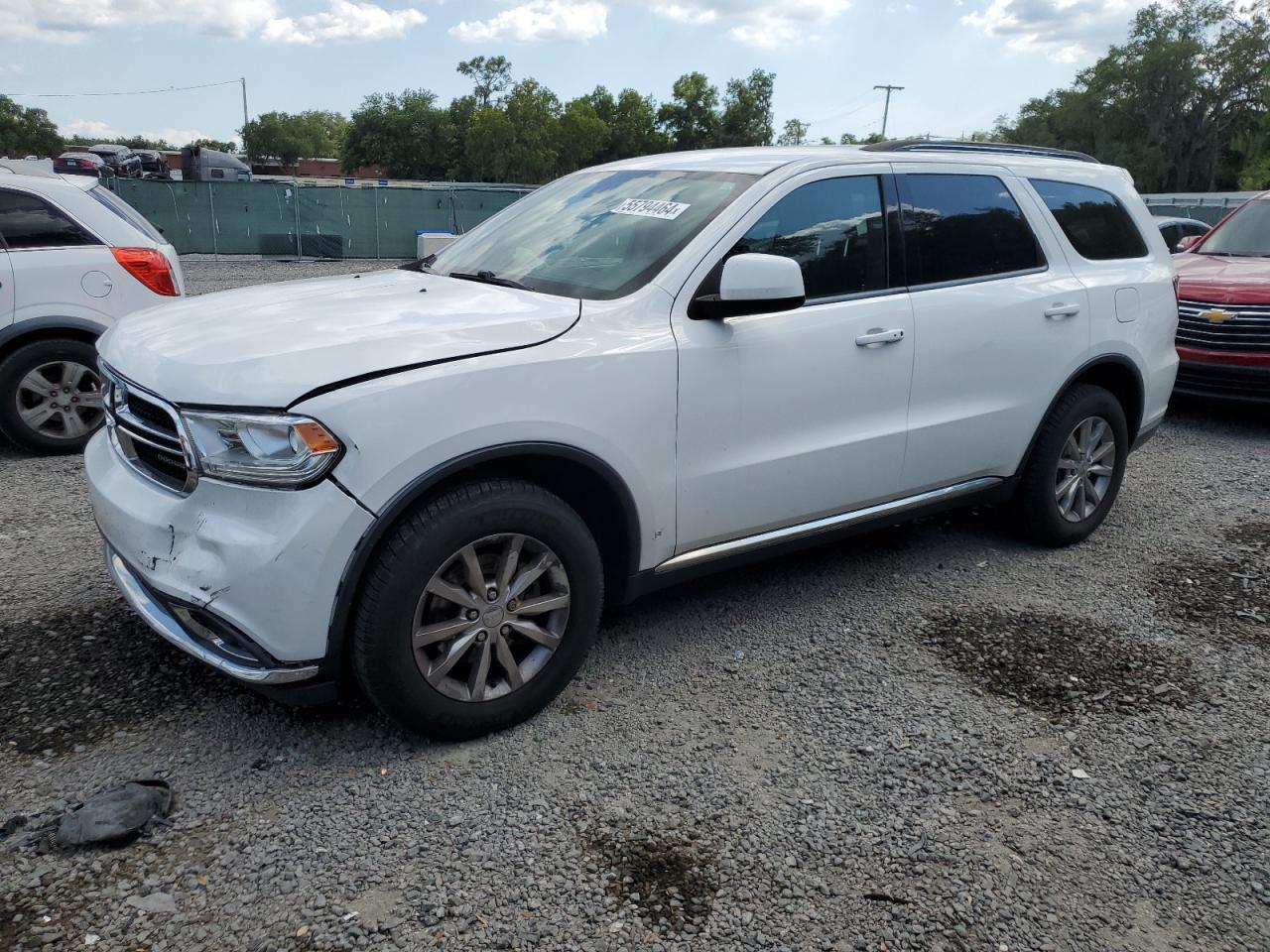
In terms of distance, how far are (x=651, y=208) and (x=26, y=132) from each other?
10921 cm

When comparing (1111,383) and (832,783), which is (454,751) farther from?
(1111,383)

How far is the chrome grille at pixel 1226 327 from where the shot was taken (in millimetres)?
7344

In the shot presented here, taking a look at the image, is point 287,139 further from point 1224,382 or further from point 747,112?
point 1224,382

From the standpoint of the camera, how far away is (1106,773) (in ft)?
9.89

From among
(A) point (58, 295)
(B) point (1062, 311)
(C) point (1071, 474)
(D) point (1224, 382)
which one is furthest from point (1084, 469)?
(A) point (58, 295)

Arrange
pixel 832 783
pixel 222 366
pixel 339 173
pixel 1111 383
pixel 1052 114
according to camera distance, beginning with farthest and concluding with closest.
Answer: pixel 339 173 < pixel 1052 114 < pixel 1111 383 < pixel 832 783 < pixel 222 366

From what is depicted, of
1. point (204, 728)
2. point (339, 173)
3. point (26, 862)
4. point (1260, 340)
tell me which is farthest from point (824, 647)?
point (339, 173)

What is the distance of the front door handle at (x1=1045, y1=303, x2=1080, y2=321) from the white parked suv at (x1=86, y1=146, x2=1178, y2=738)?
2cm

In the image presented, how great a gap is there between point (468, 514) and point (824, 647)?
1.68 meters

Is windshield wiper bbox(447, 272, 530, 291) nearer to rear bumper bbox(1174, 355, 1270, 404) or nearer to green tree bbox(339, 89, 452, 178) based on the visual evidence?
rear bumper bbox(1174, 355, 1270, 404)

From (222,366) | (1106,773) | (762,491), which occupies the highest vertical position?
(222,366)

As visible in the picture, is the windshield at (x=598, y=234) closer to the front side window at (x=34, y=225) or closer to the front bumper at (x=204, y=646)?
the front bumper at (x=204, y=646)

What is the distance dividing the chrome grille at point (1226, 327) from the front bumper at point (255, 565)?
6952 millimetres

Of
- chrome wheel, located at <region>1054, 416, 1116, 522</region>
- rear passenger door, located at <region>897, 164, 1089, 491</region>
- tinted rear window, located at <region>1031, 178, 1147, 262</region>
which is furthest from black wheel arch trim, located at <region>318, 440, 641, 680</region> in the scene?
tinted rear window, located at <region>1031, 178, 1147, 262</region>
